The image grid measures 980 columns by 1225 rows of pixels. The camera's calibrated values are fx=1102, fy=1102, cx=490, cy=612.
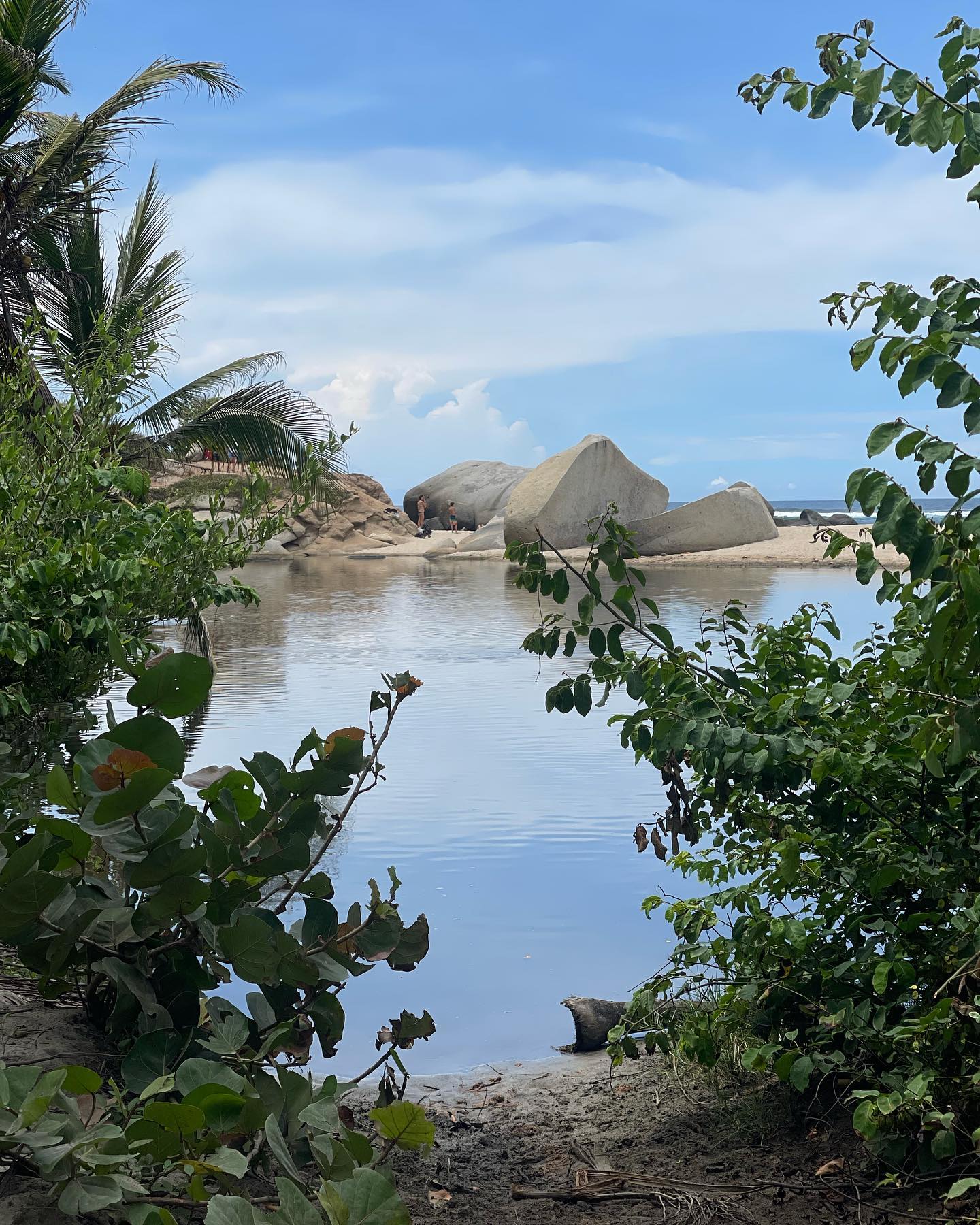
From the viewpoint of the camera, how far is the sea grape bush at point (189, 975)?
1339mm

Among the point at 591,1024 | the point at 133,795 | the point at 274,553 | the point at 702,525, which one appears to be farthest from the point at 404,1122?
the point at 274,553

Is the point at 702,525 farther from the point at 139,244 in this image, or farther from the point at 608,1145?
the point at 608,1145

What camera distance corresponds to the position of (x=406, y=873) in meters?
4.92

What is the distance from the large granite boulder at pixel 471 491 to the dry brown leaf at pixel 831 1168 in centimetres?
3359

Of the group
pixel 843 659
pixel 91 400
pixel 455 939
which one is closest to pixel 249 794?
pixel 843 659

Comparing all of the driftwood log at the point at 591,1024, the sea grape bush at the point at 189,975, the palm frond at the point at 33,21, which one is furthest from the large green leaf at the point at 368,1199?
the palm frond at the point at 33,21

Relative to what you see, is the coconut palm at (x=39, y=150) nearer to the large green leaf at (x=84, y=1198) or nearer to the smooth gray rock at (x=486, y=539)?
the large green leaf at (x=84, y=1198)

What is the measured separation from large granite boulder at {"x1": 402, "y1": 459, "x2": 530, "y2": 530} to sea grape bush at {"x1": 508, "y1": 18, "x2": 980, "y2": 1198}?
33.2m

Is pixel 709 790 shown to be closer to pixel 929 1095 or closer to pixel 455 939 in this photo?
pixel 929 1095

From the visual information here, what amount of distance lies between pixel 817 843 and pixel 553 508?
69.8ft

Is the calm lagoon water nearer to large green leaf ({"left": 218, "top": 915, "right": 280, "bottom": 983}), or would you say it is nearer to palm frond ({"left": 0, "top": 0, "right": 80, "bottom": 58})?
large green leaf ({"left": 218, "top": 915, "right": 280, "bottom": 983})

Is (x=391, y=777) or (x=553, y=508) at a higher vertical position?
(x=553, y=508)

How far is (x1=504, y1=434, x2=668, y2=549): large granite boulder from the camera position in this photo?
77.5ft

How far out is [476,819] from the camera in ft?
19.1
